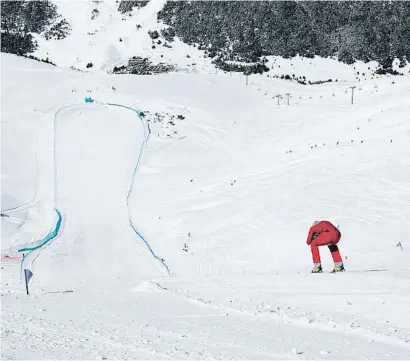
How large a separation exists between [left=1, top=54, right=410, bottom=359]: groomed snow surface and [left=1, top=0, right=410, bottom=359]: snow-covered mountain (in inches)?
2.9

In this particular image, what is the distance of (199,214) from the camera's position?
21.9 meters

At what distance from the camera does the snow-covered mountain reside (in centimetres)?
727

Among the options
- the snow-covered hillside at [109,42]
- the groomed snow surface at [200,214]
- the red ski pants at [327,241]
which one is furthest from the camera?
the snow-covered hillside at [109,42]

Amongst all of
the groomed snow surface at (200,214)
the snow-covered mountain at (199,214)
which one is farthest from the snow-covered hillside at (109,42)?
the groomed snow surface at (200,214)

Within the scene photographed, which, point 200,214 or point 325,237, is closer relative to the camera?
point 325,237

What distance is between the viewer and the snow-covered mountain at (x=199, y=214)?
23.9 ft

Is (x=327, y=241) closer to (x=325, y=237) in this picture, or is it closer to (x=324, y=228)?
(x=325, y=237)

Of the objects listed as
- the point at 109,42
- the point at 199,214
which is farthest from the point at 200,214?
the point at 109,42

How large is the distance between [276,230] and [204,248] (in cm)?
268

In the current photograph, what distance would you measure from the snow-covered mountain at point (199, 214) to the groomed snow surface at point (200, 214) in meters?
0.07

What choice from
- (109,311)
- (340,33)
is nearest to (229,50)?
(340,33)

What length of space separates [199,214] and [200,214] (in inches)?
2.1

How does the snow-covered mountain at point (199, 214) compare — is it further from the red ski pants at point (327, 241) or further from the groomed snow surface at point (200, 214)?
the red ski pants at point (327, 241)

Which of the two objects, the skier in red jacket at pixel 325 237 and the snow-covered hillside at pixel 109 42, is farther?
the snow-covered hillside at pixel 109 42
